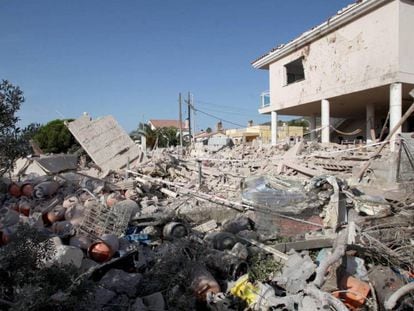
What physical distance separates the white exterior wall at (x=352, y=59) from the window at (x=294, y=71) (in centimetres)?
57

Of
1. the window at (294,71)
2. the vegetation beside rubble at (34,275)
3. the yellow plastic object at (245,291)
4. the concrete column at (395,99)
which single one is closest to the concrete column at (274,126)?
the window at (294,71)

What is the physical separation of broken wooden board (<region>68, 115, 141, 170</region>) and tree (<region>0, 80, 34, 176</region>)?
10.3 m

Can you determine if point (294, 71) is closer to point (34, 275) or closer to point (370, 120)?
point (370, 120)

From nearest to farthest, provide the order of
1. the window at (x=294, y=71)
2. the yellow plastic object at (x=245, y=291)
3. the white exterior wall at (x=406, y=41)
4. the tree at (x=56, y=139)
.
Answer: the yellow plastic object at (x=245, y=291) < the white exterior wall at (x=406, y=41) < the window at (x=294, y=71) < the tree at (x=56, y=139)

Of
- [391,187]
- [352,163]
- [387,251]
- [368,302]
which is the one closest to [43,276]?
[368,302]

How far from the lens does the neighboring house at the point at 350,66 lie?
1195cm

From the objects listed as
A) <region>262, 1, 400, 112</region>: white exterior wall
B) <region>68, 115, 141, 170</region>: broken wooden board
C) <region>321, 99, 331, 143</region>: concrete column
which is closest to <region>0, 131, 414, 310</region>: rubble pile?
<region>68, 115, 141, 170</region>: broken wooden board

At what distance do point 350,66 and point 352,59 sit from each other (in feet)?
0.90

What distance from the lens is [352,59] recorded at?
44.5 feet

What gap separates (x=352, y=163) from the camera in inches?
387

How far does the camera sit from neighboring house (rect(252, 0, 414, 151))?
11.9 m

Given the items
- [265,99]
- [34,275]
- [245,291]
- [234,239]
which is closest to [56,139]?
[265,99]

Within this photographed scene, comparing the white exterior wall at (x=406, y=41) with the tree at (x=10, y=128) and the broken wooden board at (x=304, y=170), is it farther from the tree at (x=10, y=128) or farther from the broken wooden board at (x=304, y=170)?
the tree at (x=10, y=128)

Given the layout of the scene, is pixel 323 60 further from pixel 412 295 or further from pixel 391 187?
pixel 412 295
